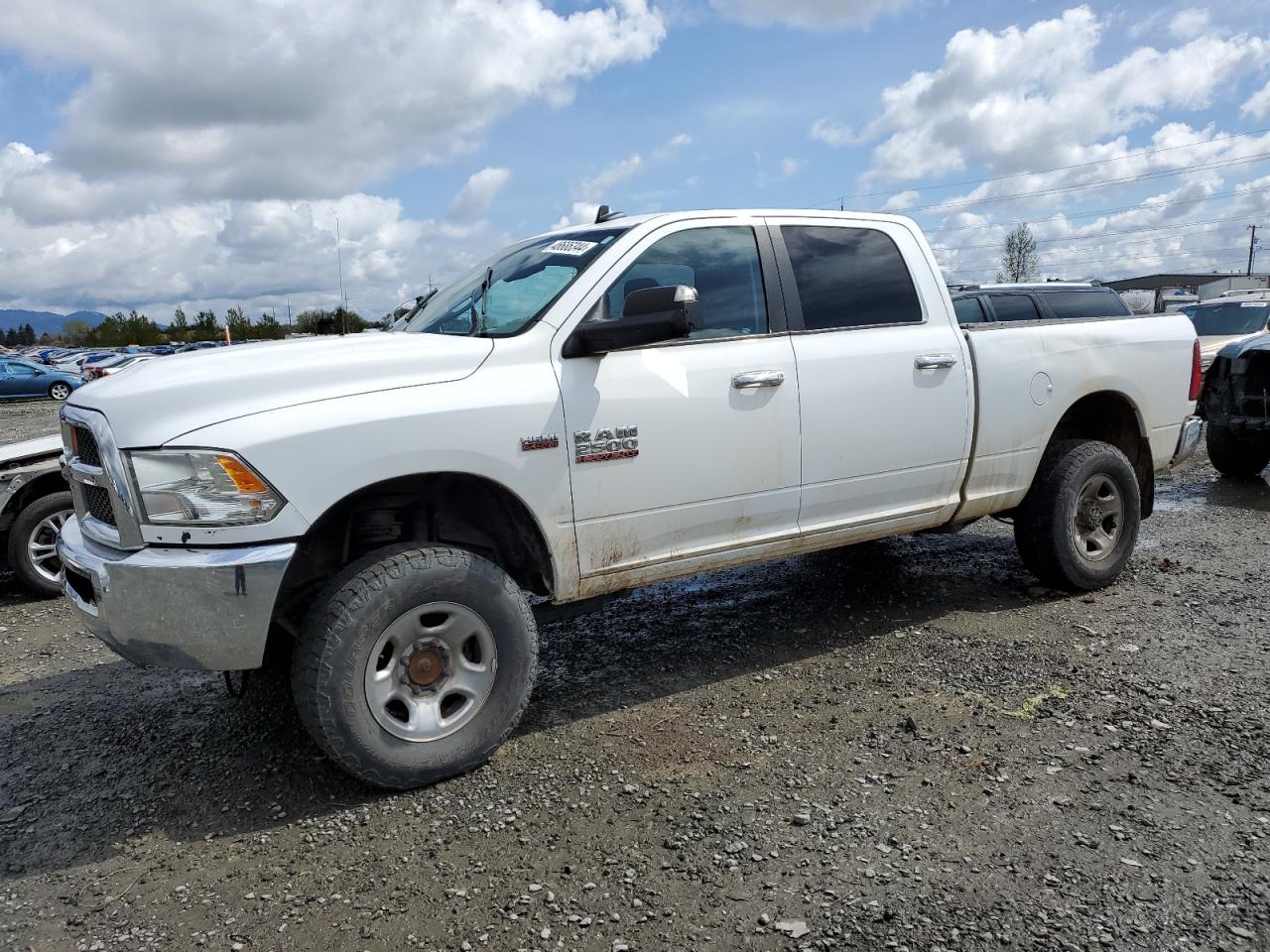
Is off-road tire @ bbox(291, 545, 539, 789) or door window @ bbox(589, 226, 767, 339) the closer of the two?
off-road tire @ bbox(291, 545, 539, 789)

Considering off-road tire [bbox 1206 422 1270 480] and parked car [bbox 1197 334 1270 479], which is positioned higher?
parked car [bbox 1197 334 1270 479]

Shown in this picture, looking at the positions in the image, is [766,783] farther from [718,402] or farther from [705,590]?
[705,590]

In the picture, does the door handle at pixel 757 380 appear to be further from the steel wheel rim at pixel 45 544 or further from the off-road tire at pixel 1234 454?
the off-road tire at pixel 1234 454

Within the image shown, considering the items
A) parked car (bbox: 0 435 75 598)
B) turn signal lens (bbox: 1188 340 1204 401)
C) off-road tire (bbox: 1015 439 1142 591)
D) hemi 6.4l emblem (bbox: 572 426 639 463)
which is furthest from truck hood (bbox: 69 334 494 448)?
turn signal lens (bbox: 1188 340 1204 401)

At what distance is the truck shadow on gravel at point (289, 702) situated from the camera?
332cm

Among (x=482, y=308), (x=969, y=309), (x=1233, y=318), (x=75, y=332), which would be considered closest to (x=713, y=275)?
(x=482, y=308)

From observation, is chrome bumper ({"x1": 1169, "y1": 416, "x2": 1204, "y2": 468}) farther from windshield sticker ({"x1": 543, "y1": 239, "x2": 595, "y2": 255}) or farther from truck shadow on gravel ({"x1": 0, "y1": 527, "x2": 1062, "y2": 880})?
windshield sticker ({"x1": 543, "y1": 239, "x2": 595, "y2": 255})

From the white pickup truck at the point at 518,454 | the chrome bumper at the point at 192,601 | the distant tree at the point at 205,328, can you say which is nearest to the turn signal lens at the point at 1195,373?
the white pickup truck at the point at 518,454

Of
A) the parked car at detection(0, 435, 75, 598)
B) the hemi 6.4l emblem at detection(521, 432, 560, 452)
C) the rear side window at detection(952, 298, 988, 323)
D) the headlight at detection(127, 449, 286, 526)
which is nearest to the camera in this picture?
the headlight at detection(127, 449, 286, 526)

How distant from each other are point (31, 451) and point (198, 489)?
3998mm

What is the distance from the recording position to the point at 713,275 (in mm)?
4129

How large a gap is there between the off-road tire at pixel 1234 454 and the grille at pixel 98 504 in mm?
9310

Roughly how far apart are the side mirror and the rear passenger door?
833mm

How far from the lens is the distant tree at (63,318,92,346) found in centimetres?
9981
